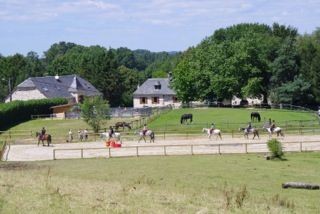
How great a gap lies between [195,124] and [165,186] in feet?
115

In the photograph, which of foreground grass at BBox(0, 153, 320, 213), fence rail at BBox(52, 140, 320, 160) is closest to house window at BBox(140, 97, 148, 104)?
fence rail at BBox(52, 140, 320, 160)

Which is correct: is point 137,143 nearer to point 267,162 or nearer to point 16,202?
point 267,162

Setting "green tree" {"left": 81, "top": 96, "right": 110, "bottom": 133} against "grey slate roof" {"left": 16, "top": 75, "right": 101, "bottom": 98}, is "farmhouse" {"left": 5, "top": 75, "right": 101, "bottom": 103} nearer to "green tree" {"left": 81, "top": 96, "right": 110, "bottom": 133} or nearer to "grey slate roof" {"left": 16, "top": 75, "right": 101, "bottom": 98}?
"grey slate roof" {"left": 16, "top": 75, "right": 101, "bottom": 98}

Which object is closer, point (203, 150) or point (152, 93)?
point (203, 150)

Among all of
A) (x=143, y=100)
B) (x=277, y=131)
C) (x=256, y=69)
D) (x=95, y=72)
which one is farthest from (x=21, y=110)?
(x=95, y=72)

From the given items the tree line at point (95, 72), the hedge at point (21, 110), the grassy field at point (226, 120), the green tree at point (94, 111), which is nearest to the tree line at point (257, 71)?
the grassy field at point (226, 120)

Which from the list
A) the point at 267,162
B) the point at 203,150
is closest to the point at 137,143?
the point at 203,150

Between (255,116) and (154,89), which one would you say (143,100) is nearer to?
(154,89)

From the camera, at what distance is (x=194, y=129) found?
53.6 meters

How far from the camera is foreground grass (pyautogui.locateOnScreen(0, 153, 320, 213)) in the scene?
14.1 meters

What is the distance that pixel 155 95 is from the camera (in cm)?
11188

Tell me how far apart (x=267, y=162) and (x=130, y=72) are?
107 metres

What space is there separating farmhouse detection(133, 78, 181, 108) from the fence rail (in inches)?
2737

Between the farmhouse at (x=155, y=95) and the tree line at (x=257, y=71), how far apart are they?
19.3 metres
